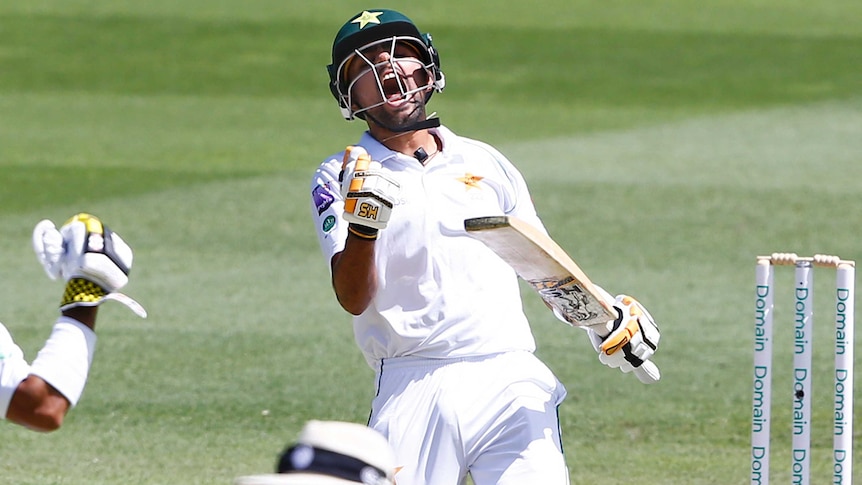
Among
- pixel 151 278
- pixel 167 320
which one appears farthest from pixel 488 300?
pixel 151 278

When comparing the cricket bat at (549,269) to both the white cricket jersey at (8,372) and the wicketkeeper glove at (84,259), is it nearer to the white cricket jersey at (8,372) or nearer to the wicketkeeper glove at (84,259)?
the wicketkeeper glove at (84,259)

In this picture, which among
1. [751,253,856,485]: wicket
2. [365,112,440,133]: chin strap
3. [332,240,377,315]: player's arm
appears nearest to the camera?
[332,240,377,315]: player's arm

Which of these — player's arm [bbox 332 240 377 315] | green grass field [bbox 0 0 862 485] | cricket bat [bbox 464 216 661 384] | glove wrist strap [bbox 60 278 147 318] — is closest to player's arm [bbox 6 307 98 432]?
glove wrist strap [bbox 60 278 147 318]

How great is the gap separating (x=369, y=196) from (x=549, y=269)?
623 millimetres

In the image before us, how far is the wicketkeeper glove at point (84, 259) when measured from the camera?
11.4ft

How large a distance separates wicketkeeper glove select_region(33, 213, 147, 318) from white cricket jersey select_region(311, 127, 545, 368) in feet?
2.91

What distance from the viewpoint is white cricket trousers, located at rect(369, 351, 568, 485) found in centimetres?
418

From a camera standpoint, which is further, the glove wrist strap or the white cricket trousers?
the white cricket trousers

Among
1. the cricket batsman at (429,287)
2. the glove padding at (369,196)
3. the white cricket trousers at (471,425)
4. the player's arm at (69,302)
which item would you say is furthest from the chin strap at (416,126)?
the player's arm at (69,302)

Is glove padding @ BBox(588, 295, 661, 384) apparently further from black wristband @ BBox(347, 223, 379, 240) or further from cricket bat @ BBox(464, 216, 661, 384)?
black wristband @ BBox(347, 223, 379, 240)

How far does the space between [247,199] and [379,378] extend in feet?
27.1

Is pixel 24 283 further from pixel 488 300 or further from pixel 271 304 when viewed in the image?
pixel 488 300

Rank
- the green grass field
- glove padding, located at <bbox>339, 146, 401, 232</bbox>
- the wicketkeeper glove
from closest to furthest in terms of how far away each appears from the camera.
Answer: the wicketkeeper glove < glove padding, located at <bbox>339, 146, 401, 232</bbox> < the green grass field

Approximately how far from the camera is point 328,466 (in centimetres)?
243
